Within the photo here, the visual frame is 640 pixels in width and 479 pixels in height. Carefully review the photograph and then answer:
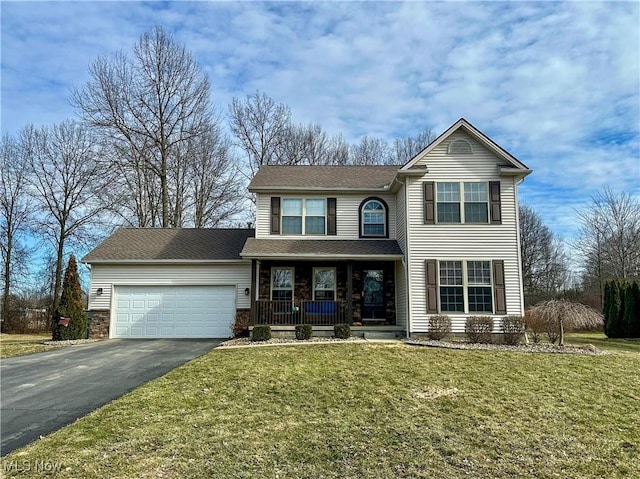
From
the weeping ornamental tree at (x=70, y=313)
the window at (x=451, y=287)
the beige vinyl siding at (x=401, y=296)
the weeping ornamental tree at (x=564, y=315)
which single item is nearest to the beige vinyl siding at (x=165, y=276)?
the weeping ornamental tree at (x=70, y=313)

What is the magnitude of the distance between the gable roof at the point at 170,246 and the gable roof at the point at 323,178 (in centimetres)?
281

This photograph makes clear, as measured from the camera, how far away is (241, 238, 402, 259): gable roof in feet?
47.4

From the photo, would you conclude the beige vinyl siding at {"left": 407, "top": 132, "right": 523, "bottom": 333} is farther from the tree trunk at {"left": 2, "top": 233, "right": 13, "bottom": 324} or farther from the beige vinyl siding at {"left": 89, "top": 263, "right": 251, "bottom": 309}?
the tree trunk at {"left": 2, "top": 233, "right": 13, "bottom": 324}

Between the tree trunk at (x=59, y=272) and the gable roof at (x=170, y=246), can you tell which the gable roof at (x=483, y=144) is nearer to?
the gable roof at (x=170, y=246)

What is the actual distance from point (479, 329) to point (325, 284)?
221 inches

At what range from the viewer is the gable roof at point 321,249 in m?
14.5

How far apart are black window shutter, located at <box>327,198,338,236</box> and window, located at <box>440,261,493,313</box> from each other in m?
4.20

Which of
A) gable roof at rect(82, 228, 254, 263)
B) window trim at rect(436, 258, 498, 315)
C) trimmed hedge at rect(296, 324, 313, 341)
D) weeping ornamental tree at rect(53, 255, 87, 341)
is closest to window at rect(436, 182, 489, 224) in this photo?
window trim at rect(436, 258, 498, 315)

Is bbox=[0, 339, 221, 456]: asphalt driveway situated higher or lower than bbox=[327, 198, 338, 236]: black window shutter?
lower

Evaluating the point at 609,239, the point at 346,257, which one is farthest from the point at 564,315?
the point at 609,239

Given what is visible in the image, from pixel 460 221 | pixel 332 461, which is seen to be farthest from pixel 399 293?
pixel 332 461

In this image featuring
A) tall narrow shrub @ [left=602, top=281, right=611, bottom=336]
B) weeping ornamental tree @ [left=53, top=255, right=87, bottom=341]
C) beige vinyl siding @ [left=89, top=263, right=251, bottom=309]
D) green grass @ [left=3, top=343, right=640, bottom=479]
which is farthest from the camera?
tall narrow shrub @ [left=602, top=281, right=611, bottom=336]

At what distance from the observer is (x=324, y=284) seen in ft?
51.8

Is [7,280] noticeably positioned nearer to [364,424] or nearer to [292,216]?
[292,216]
